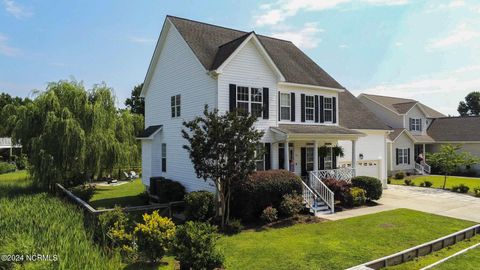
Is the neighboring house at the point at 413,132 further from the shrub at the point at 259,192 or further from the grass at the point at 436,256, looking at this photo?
the grass at the point at 436,256

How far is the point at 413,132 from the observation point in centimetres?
4034

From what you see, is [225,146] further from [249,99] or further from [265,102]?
[265,102]

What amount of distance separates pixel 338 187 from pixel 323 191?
41.5 inches

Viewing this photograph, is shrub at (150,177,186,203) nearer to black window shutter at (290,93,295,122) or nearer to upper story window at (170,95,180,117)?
upper story window at (170,95,180,117)

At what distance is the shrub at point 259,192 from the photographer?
593 inches

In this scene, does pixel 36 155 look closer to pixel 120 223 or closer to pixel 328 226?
pixel 120 223

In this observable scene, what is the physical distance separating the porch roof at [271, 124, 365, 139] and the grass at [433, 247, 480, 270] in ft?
29.5

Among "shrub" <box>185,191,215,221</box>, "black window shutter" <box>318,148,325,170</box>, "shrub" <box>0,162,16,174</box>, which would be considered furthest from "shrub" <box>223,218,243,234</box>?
"shrub" <box>0,162,16,174</box>

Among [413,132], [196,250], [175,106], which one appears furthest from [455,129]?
[196,250]

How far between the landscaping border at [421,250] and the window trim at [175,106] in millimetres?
12890

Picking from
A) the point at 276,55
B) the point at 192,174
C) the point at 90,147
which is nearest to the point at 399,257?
the point at 192,174

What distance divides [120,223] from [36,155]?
37.4ft

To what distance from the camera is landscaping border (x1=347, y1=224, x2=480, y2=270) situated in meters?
9.90

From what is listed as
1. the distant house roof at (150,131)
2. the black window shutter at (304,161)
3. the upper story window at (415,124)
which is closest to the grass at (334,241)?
the black window shutter at (304,161)
